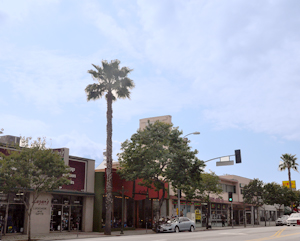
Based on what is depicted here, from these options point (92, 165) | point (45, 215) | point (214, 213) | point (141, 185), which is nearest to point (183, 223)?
point (141, 185)

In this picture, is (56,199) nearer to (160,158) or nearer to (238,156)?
(160,158)

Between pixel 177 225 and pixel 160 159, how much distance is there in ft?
19.9

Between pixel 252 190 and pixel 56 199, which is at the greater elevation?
pixel 252 190

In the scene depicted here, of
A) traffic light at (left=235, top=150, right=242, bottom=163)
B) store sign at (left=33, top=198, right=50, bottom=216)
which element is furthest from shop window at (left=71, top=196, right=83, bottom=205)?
traffic light at (left=235, top=150, right=242, bottom=163)

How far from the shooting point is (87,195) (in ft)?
107

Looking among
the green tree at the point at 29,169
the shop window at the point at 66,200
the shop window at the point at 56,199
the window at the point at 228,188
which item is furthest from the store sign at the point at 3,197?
the window at the point at 228,188

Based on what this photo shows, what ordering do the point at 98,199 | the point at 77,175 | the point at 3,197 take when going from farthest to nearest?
the point at 98,199 → the point at 77,175 → the point at 3,197

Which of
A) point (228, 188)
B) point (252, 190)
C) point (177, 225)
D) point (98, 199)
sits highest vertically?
point (228, 188)

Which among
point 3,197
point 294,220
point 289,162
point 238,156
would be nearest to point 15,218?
point 3,197

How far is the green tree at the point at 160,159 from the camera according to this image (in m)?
33.2

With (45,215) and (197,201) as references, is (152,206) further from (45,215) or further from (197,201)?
(45,215)

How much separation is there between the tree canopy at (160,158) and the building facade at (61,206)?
3.89 meters

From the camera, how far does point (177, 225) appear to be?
3164cm

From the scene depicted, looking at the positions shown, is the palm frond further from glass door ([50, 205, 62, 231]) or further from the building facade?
glass door ([50, 205, 62, 231])
